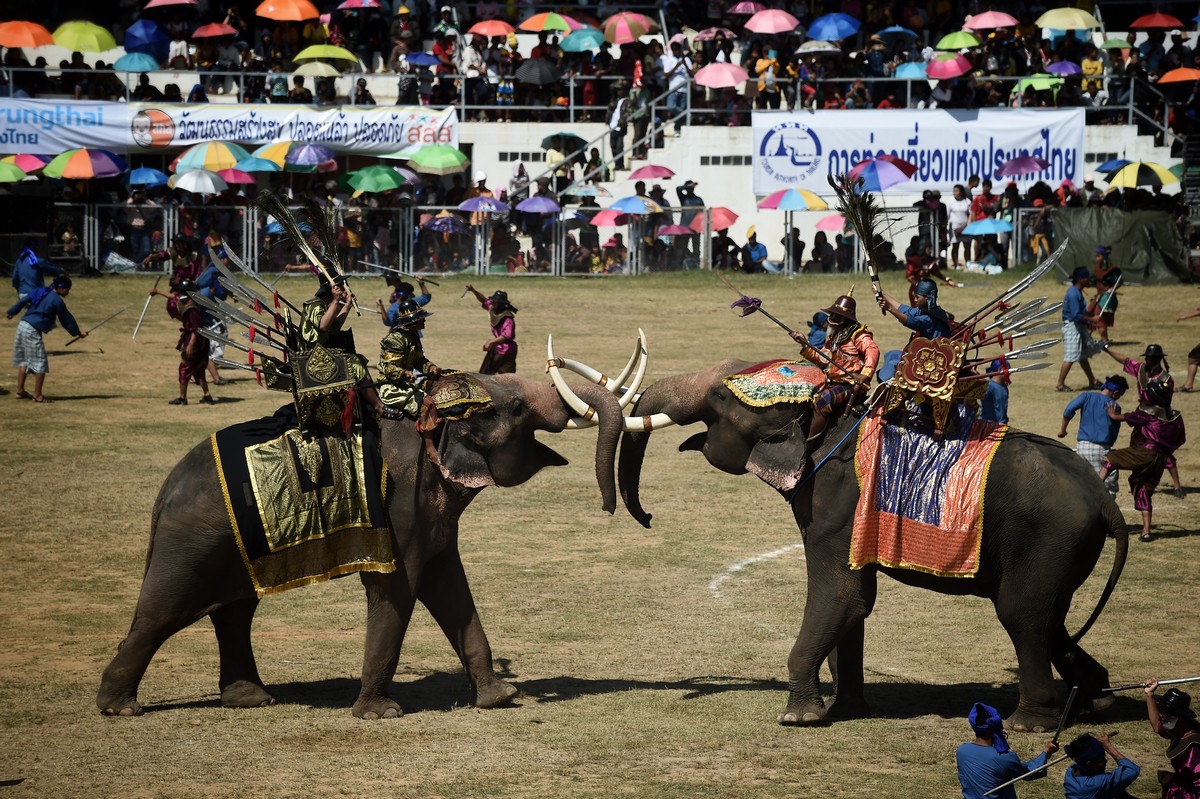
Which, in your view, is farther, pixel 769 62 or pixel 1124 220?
pixel 769 62

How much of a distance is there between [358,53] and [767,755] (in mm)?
32023

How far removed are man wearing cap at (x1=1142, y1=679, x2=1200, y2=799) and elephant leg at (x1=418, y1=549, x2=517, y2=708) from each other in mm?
4372

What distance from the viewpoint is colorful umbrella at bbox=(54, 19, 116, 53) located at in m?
37.4

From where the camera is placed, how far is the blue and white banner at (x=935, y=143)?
35.4 meters

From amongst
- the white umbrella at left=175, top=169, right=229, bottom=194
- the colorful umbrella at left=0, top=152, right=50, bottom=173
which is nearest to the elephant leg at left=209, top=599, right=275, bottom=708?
the white umbrella at left=175, top=169, right=229, bottom=194

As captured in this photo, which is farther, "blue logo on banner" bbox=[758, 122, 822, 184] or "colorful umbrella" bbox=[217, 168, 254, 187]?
"blue logo on banner" bbox=[758, 122, 822, 184]

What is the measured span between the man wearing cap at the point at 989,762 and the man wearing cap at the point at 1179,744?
58 centimetres

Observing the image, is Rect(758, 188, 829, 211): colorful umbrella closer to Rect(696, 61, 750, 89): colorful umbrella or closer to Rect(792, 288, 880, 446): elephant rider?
Rect(696, 61, 750, 89): colorful umbrella

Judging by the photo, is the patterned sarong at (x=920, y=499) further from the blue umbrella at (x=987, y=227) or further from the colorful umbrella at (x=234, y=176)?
the colorful umbrella at (x=234, y=176)

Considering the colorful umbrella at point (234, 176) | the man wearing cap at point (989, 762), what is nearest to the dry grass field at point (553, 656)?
the man wearing cap at point (989, 762)

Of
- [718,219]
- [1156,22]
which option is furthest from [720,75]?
[1156,22]

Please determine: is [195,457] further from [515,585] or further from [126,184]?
[126,184]

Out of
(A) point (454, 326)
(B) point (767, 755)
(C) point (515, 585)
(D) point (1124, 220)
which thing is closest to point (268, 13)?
(A) point (454, 326)

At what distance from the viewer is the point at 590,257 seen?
1342 inches
